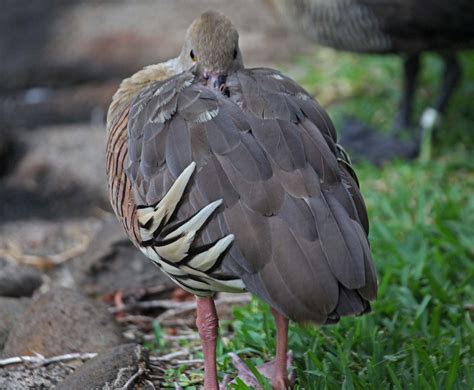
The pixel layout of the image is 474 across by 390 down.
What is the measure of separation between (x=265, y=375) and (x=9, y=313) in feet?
3.91

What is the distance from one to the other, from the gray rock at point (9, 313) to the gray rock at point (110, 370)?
2.05ft

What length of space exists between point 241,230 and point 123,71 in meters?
5.62

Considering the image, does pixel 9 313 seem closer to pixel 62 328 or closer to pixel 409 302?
Answer: pixel 62 328

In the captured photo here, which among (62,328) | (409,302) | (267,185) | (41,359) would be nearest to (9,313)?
(62,328)

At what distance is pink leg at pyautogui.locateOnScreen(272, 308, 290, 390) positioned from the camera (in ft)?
9.75

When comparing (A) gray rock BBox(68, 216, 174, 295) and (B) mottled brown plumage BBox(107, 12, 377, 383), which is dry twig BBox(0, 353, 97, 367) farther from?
(A) gray rock BBox(68, 216, 174, 295)

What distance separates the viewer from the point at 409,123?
6.14 m

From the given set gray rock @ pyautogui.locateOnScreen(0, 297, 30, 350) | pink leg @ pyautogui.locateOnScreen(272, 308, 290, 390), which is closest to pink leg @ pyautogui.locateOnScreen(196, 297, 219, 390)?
pink leg @ pyautogui.locateOnScreen(272, 308, 290, 390)

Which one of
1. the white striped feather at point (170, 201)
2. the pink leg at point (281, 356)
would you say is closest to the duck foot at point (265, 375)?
the pink leg at point (281, 356)

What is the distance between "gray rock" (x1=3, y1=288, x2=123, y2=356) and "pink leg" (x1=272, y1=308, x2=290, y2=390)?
716 mm

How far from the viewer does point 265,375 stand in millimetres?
3027

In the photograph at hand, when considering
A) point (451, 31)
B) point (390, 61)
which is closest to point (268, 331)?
point (451, 31)

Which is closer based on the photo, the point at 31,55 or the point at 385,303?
the point at 385,303

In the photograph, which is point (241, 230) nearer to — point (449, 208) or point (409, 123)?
point (449, 208)
